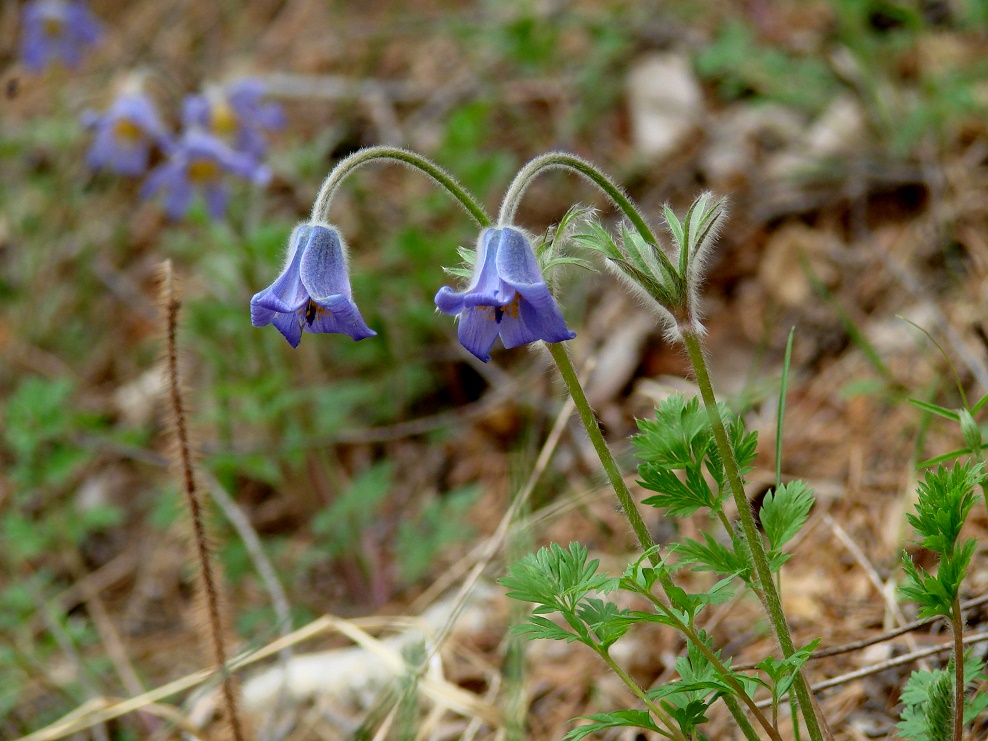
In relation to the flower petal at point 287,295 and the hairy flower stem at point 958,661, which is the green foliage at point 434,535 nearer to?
the flower petal at point 287,295

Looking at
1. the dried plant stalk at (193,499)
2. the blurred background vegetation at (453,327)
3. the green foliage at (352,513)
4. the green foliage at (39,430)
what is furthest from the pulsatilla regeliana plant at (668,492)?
the green foliage at (39,430)

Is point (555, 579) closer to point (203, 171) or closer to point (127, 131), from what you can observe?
point (203, 171)

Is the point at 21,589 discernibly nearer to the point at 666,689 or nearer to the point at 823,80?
Result: the point at 666,689

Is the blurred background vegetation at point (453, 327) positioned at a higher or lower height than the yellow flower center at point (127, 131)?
lower

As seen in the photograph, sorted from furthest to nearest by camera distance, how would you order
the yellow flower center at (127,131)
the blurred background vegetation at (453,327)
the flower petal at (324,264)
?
the yellow flower center at (127,131), the blurred background vegetation at (453,327), the flower petal at (324,264)

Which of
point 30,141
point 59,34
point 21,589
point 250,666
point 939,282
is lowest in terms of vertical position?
point 250,666

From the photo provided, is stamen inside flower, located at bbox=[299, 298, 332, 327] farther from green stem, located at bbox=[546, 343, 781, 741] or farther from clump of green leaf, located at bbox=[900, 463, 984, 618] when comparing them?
clump of green leaf, located at bbox=[900, 463, 984, 618]

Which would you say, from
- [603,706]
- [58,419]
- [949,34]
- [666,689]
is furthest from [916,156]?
[58,419]

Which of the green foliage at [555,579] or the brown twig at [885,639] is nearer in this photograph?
the green foliage at [555,579]
